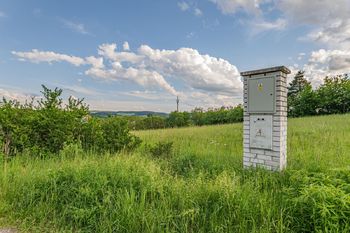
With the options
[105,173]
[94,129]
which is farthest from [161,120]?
[105,173]

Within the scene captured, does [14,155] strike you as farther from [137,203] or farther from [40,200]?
[137,203]

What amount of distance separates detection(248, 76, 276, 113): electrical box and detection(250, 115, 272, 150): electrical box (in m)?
0.15

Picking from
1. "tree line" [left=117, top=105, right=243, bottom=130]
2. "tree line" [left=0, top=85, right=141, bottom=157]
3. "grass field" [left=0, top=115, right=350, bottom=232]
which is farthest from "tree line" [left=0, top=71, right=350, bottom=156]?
"tree line" [left=117, top=105, right=243, bottom=130]

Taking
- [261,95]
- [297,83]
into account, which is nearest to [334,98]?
[297,83]

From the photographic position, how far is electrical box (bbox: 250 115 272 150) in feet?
15.0

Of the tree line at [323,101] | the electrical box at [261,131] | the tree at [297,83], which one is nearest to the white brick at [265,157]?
the electrical box at [261,131]

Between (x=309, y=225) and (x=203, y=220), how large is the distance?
114cm

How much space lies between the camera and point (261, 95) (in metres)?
4.71

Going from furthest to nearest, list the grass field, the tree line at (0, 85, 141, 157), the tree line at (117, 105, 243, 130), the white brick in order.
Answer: the tree line at (117, 105, 243, 130) < the tree line at (0, 85, 141, 157) < the white brick < the grass field

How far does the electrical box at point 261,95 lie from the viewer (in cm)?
456

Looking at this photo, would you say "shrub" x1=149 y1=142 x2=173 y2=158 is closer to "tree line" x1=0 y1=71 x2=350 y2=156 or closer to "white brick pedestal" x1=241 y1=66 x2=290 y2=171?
"tree line" x1=0 y1=71 x2=350 y2=156

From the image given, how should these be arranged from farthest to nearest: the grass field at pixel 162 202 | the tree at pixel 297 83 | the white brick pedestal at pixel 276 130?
the tree at pixel 297 83 → the white brick pedestal at pixel 276 130 → the grass field at pixel 162 202

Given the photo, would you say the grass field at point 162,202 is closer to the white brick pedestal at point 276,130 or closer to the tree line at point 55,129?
the white brick pedestal at point 276,130

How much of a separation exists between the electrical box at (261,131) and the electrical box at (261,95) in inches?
6.1
